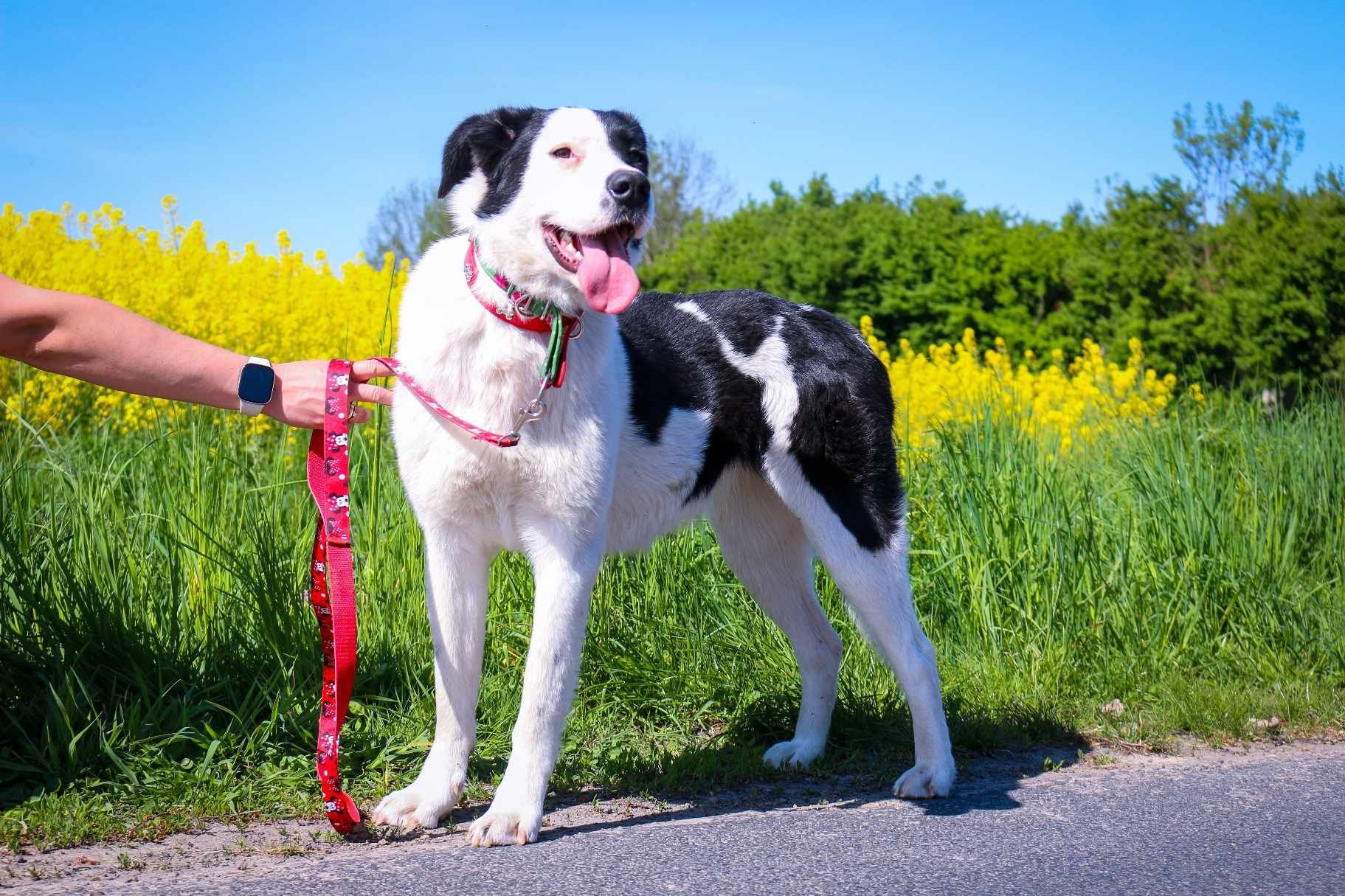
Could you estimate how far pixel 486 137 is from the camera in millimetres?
3158

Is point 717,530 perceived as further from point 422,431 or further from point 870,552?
point 422,431

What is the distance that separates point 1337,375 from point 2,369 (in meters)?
10.0

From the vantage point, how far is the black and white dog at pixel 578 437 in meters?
2.99

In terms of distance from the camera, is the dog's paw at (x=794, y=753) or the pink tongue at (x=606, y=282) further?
the dog's paw at (x=794, y=753)

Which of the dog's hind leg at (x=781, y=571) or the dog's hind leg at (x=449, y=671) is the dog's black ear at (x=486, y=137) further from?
the dog's hind leg at (x=781, y=571)

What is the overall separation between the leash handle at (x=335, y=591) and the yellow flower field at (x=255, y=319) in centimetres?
283

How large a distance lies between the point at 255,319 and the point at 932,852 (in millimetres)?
5514

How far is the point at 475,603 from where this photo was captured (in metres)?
3.16

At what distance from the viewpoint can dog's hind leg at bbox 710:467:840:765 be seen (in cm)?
396

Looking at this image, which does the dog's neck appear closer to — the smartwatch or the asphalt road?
the smartwatch

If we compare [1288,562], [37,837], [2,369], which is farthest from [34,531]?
[1288,562]

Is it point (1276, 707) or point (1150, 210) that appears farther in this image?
point (1150, 210)

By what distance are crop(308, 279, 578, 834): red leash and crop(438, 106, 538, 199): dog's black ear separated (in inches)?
17.6

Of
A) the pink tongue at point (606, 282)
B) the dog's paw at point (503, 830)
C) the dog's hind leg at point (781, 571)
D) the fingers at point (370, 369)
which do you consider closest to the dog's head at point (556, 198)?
the pink tongue at point (606, 282)
